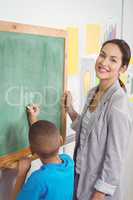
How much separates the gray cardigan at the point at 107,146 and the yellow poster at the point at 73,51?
0.44 metres

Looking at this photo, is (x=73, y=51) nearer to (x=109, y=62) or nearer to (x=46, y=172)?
(x=109, y=62)

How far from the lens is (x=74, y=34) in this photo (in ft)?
7.27

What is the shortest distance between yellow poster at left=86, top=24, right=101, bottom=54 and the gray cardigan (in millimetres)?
602

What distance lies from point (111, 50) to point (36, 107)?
1.80ft

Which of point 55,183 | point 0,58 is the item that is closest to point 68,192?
point 55,183

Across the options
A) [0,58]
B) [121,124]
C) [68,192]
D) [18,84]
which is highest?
[0,58]

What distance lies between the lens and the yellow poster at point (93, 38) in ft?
7.82

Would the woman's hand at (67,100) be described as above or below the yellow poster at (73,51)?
below

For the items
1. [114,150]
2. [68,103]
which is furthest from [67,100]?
[114,150]

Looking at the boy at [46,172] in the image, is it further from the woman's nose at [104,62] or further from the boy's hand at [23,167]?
the woman's nose at [104,62]

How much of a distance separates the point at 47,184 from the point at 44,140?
197 millimetres

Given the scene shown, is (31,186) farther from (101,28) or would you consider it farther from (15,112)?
(101,28)

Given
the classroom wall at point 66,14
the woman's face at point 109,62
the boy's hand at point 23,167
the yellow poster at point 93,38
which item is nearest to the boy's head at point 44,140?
the boy's hand at point 23,167

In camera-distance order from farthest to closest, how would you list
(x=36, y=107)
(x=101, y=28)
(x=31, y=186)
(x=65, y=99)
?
(x=101, y=28), (x=65, y=99), (x=36, y=107), (x=31, y=186)
